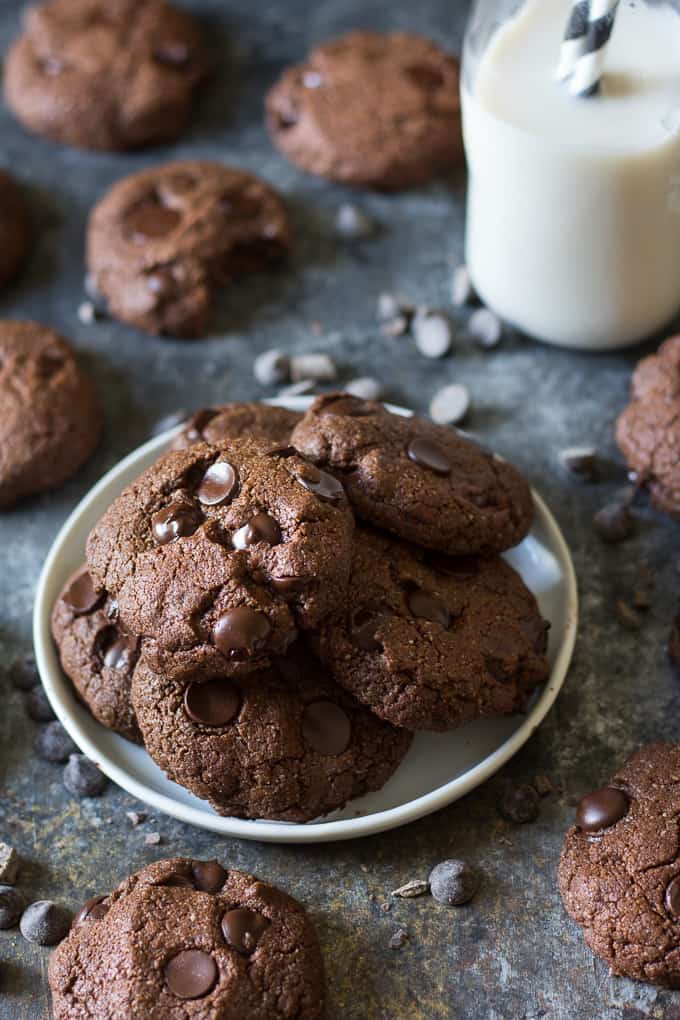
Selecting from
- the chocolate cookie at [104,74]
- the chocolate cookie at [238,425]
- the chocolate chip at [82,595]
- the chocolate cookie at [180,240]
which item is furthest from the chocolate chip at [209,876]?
the chocolate cookie at [104,74]

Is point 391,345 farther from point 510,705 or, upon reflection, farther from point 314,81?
point 510,705

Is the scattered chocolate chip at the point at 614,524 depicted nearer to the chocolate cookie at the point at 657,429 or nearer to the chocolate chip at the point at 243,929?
the chocolate cookie at the point at 657,429

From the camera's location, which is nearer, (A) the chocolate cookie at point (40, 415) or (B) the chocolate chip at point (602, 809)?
(B) the chocolate chip at point (602, 809)

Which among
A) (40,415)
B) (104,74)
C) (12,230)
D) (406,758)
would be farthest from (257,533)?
(104,74)

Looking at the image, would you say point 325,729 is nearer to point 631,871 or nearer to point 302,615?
point 302,615

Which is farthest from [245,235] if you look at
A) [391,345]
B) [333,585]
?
[333,585]

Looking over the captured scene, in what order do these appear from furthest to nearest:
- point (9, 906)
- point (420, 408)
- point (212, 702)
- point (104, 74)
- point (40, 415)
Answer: point (104, 74), point (420, 408), point (40, 415), point (9, 906), point (212, 702)
